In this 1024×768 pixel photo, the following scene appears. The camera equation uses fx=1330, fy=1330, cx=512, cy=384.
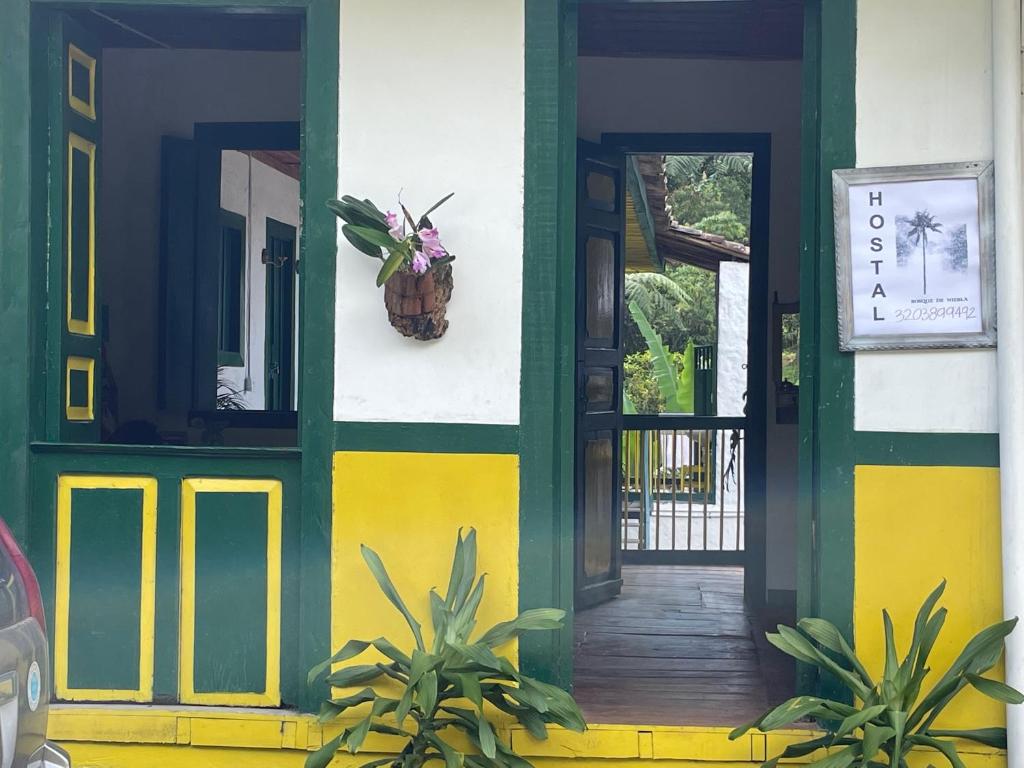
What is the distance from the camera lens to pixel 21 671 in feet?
10.9

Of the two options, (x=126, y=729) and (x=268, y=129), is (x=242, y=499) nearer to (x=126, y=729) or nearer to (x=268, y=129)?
(x=126, y=729)

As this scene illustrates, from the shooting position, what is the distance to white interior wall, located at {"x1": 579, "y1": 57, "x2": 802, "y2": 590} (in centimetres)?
748

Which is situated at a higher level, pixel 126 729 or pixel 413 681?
A: pixel 413 681

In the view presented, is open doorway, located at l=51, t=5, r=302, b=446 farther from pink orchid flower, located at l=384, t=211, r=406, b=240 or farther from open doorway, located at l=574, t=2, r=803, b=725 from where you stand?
pink orchid flower, located at l=384, t=211, r=406, b=240

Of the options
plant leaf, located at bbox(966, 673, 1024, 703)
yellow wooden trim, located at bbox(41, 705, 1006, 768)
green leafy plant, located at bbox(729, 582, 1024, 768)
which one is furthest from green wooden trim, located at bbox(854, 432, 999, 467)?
yellow wooden trim, located at bbox(41, 705, 1006, 768)

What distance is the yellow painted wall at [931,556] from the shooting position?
4.53m

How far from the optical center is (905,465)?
15.0 ft

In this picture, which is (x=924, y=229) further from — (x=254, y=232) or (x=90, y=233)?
(x=254, y=232)

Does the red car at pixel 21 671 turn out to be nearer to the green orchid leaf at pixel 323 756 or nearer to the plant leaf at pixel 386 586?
the green orchid leaf at pixel 323 756

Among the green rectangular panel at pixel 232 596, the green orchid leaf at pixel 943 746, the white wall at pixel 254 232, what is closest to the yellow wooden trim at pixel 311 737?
the green rectangular panel at pixel 232 596

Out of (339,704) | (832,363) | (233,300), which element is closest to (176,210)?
(233,300)

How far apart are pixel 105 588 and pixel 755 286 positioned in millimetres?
4119

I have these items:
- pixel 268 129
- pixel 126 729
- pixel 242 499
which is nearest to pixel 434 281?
pixel 242 499

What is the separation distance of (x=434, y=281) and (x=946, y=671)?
87.0 inches
